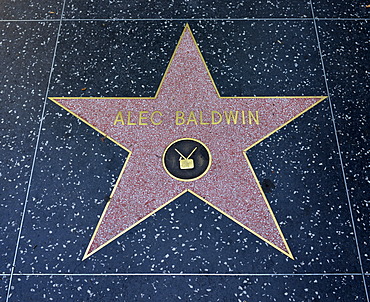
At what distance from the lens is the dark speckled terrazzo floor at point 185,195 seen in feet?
5.06

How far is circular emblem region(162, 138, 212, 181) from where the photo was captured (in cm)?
171

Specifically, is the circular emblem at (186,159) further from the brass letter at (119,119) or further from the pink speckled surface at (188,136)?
the brass letter at (119,119)

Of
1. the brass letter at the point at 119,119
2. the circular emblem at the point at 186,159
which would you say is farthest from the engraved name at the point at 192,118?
the circular emblem at the point at 186,159

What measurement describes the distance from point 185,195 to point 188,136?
0.30m

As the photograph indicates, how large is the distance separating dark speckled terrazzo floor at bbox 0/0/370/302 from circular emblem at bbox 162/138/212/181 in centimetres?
12

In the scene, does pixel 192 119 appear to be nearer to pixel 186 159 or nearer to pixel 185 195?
pixel 186 159

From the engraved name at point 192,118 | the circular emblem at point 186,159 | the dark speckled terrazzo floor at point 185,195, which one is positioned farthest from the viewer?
the engraved name at point 192,118

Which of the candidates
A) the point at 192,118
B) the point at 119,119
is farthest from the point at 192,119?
the point at 119,119

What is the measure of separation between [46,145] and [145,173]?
1.78ft

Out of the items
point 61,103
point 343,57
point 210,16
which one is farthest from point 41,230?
point 343,57

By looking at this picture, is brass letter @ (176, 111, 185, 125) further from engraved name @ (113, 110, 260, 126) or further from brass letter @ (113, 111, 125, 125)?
brass letter @ (113, 111, 125, 125)

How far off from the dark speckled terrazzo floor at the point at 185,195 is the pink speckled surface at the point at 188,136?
50mm

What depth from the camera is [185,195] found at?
5.52 ft

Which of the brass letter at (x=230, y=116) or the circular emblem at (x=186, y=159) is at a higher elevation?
the brass letter at (x=230, y=116)
